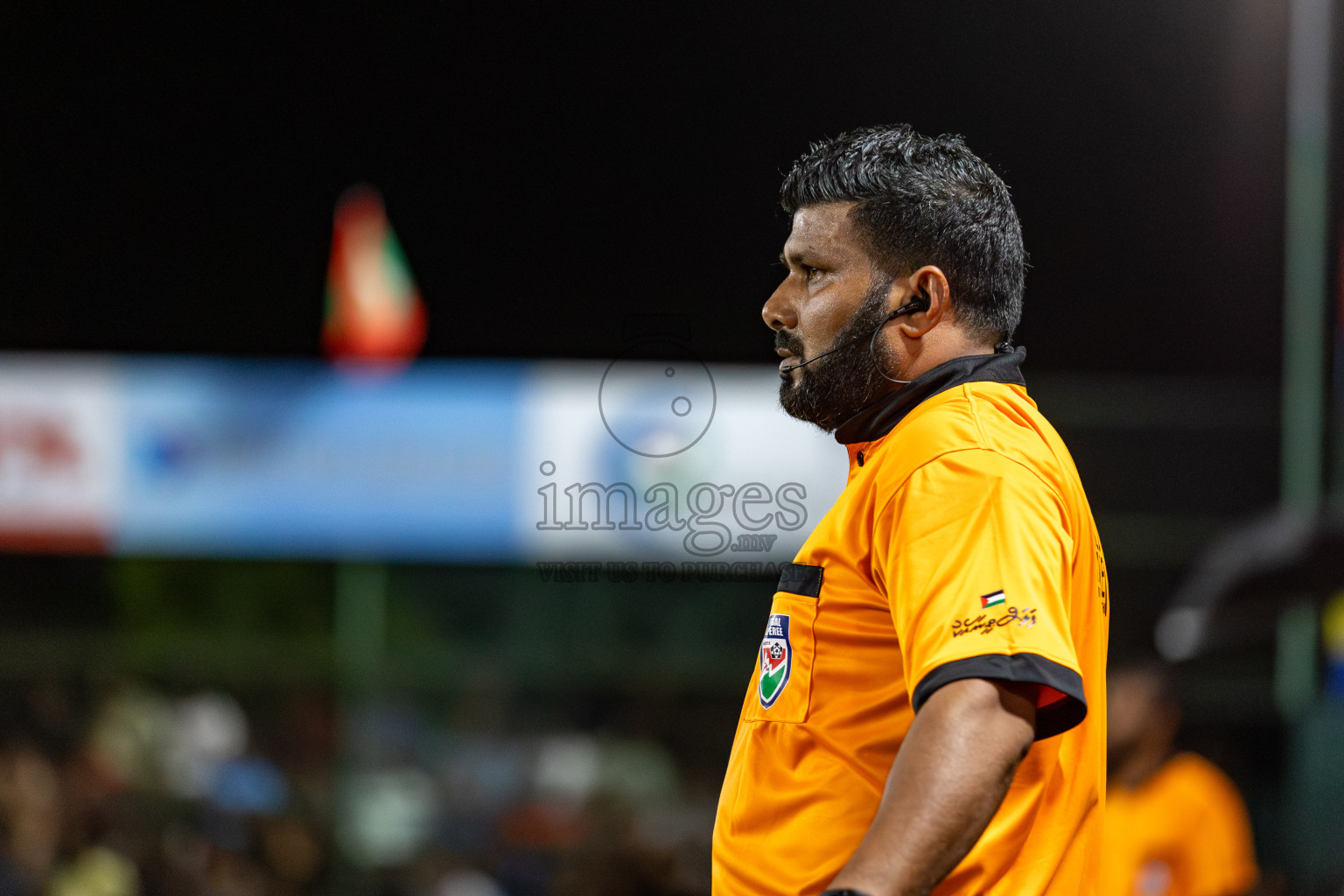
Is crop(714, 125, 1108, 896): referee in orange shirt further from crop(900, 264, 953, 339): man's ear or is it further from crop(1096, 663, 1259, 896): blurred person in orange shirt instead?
crop(1096, 663, 1259, 896): blurred person in orange shirt

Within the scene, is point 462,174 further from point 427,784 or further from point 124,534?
point 427,784

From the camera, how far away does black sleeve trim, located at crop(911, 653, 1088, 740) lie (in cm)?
93

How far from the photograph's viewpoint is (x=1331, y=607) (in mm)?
4648

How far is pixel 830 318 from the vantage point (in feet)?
4.30

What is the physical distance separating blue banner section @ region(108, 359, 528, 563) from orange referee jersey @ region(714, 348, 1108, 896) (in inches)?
141

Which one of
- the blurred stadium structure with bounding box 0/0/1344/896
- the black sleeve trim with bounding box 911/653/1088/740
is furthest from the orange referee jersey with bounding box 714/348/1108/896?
the blurred stadium structure with bounding box 0/0/1344/896

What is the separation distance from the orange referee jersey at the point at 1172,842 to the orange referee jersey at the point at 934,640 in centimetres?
270

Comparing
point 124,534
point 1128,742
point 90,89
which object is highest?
point 90,89

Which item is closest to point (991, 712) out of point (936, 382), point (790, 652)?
point (790, 652)

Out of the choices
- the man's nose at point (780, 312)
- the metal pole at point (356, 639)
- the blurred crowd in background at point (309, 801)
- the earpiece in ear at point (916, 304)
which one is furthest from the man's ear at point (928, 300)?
the metal pole at point (356, 639)

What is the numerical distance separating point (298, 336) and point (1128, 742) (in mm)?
3856

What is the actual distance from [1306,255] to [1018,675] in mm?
4504

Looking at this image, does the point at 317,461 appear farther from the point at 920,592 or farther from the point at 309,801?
the point at 920,592

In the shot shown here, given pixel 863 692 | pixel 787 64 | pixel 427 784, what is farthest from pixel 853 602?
pixel 427 784
